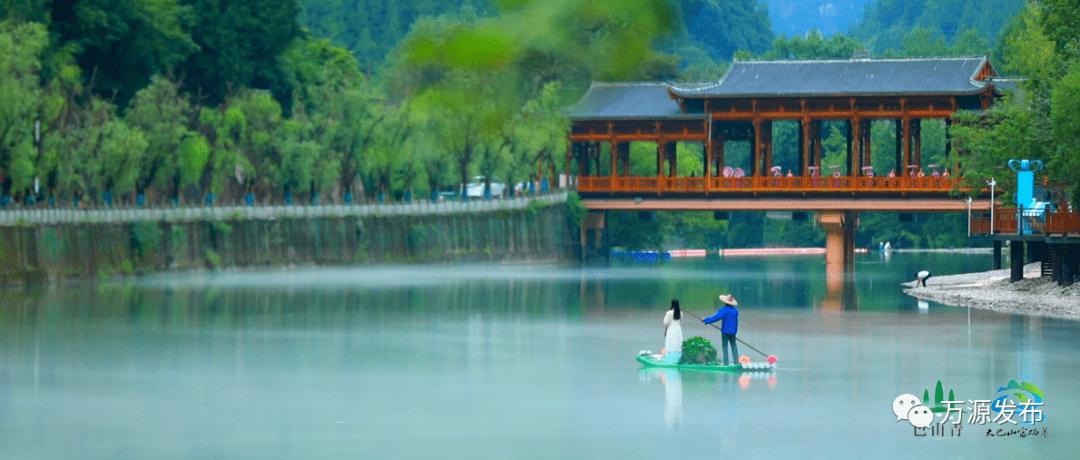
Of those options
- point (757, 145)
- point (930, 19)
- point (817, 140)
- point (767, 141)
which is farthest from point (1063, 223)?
point (930, 19)

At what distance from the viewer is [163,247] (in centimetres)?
5584

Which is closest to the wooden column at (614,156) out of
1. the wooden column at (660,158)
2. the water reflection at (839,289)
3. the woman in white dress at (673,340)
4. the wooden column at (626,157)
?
the wooden column at (626,157)

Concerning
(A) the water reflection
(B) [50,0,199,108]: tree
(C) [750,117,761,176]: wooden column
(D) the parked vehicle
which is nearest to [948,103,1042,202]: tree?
(A) the water reflection

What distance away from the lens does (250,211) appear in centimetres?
6003

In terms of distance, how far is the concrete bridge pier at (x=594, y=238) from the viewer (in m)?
74.6

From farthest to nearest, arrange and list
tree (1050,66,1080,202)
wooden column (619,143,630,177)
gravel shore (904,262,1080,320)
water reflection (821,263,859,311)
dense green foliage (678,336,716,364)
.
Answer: wooden column (619,143,630,177) → water reflection (821,263,859,311) → tree (1050,66,1080,202) → gravel shore (904,262,1080,320) → dense green foliage (678,336,716,364)

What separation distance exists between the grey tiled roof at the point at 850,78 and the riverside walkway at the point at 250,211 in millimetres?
8675

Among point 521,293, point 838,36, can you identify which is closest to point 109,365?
point 521,293

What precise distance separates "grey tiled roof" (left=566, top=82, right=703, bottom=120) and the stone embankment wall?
3814 mm

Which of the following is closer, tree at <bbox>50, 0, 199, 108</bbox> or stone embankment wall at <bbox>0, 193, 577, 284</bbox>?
stone embankment wall at <bbox>0, 193, 577, 284</bbox>

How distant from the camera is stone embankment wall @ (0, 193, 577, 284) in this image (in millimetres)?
50094

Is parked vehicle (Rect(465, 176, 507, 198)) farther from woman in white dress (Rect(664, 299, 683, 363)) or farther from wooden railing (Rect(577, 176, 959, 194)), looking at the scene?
woman in white dress (Rect(664, 299, 683, 363))

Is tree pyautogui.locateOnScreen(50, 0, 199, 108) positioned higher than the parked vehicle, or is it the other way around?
tree pyautogui.locateOnScreen(50, 0, 199, 108)

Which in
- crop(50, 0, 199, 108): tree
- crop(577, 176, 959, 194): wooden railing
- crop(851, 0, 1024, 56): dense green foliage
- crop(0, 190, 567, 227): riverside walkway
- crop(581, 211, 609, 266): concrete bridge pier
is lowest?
crop(581, 211, 609, 266): concrete bridge pier
